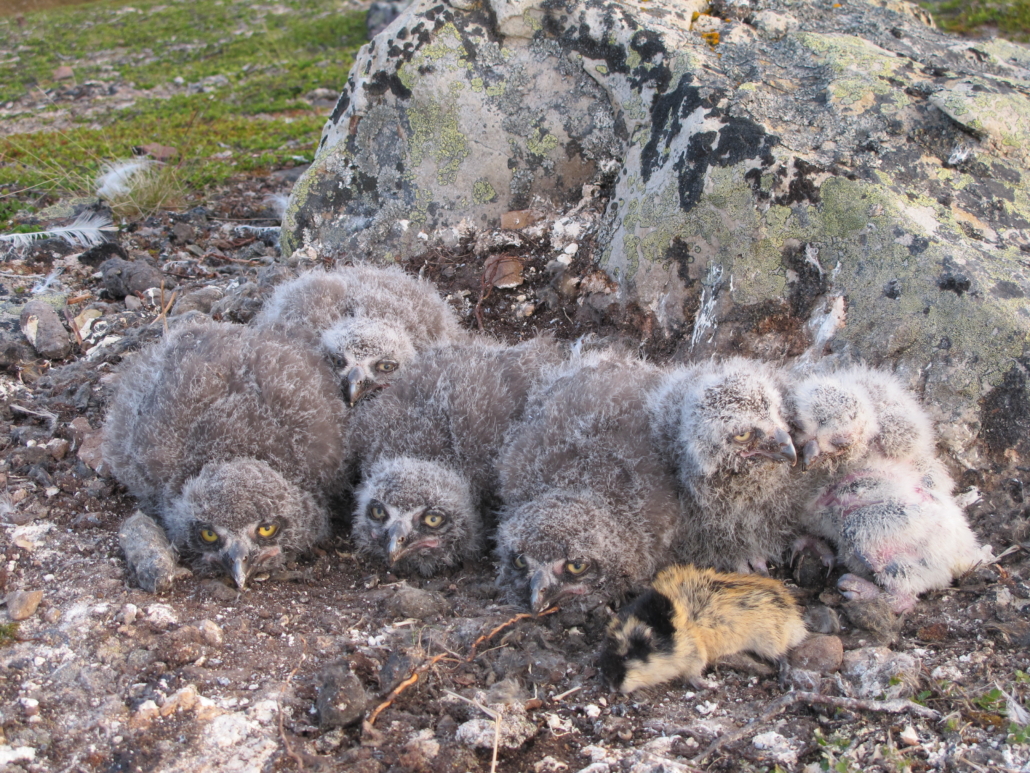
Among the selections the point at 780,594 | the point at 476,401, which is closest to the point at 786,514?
the point at 780,594

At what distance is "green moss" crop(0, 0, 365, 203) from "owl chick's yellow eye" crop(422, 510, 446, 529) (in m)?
6.00

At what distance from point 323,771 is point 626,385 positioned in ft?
8.05

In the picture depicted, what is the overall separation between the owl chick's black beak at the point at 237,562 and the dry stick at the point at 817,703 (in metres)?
2.38

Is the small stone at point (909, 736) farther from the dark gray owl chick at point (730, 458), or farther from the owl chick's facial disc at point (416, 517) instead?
the owl chick's facial disc at point (416, 517)

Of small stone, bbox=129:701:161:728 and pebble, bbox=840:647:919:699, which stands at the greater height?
pebble, bbox=840:647:919:699

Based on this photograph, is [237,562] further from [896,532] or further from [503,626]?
[896,532]

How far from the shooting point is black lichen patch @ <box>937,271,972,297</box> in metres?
4.49

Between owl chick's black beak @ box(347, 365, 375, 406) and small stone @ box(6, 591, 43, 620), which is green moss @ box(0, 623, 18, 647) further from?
owl chick's black beak @ box(347, 365, 375, 406)

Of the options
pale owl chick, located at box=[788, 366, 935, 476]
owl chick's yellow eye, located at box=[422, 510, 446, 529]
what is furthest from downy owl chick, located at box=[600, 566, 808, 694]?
owl chick's yellow eye, located at box=[422, 510, 446, 529]

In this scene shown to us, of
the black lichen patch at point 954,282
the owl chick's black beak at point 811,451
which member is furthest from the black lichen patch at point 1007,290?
the owl chick's black beak at point 811,451

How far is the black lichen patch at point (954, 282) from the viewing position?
4.49 metres

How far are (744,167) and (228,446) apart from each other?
3.34m

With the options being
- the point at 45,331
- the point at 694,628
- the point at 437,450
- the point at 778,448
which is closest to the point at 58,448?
the point at 45,331

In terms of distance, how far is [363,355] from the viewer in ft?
17.4
